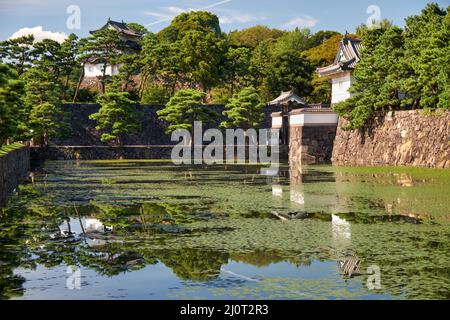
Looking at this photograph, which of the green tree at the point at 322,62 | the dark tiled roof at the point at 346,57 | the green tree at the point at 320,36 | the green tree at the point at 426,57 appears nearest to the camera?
the green tree at the point at 426,57

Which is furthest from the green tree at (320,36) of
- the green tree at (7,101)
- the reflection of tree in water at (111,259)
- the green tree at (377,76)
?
the reflection of tree in water at (111,259)

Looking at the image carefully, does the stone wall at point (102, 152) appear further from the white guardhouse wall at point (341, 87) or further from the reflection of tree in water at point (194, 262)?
the reflection of tree in water at point (194, 262)

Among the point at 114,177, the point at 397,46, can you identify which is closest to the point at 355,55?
the point at 397,46

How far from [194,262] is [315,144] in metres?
30.9

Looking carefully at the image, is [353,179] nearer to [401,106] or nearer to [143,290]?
[401,106]

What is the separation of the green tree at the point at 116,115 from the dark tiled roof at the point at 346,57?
553 inches

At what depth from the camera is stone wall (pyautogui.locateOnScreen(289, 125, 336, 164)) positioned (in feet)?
129

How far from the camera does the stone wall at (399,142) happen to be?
1115 inches

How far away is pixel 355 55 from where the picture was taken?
128 ft

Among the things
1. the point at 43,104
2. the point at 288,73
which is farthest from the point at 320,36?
the point at 43,104

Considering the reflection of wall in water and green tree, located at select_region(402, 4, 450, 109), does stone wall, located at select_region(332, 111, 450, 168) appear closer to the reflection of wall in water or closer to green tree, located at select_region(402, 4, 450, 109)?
green tree, located at select_region(402, 4, 450, 109)

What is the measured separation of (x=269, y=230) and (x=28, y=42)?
130 ft

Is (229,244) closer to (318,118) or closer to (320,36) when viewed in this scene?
(318,118)

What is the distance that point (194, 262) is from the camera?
9.16m
